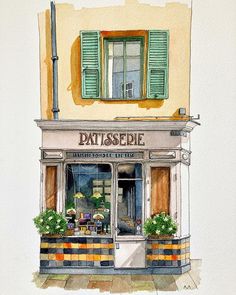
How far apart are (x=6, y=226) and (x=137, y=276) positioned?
3.83 ft

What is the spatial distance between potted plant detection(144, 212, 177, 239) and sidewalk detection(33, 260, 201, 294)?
0.35 metres

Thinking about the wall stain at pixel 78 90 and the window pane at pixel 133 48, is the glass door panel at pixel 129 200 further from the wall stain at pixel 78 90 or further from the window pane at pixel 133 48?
the window pane at pixel 133 48

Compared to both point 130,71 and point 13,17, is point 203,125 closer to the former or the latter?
point 130,71

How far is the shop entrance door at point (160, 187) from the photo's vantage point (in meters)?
5.08

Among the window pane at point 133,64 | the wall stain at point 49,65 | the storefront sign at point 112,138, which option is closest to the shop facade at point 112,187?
the storefront sign at point 112,138

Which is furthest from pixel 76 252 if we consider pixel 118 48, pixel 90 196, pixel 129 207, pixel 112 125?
pixel 118 48

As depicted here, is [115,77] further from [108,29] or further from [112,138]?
[112,138]

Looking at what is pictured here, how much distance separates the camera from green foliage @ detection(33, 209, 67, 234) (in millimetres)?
4824

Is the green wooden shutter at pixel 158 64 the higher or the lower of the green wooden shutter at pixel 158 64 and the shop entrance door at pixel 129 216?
the higher

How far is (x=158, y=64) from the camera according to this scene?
16.3 feet

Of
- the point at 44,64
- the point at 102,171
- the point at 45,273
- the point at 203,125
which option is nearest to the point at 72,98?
the point at 44,64

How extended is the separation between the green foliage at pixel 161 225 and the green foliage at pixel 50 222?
750 millimetres

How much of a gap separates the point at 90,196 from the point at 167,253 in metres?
0.84

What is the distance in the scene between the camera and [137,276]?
4781mm
